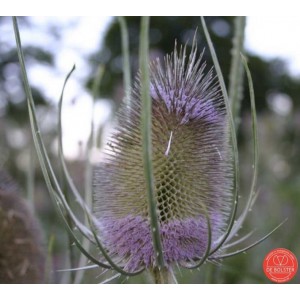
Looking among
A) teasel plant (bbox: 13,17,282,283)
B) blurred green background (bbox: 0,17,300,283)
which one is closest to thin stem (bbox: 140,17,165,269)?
teasel plant (bbox: 13,17,282,283)

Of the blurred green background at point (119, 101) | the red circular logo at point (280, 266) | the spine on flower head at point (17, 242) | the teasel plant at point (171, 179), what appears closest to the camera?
the teasel plant at point (171, 179)

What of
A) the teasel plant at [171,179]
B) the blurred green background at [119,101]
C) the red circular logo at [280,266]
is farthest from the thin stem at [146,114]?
the red circular logo at [280,266]

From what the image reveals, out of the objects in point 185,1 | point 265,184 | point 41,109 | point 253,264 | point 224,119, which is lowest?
point 253,264

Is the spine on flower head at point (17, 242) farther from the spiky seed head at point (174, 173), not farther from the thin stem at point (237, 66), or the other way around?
the thin stem at point (237, 66)

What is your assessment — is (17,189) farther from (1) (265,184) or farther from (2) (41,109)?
(1) (265,184)

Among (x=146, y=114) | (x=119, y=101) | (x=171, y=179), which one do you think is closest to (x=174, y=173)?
(x=171, y=179)
